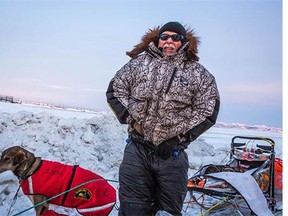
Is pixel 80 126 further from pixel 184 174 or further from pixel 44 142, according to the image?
pixel 184 174

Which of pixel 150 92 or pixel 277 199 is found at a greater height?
pixel 150 92

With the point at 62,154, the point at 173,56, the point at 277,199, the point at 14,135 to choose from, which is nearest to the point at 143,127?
the point at 173,56

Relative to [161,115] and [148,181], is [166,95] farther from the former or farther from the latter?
[148,181]

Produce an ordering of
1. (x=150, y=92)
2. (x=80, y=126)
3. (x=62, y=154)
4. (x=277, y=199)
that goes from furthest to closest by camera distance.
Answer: (x=80, y=126) < (x=62, y=154) < (x=277, y=199) < (x=150, y=92)

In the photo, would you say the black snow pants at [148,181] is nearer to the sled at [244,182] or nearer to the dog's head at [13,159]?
the dog's head at [13,159]

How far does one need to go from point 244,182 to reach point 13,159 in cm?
250

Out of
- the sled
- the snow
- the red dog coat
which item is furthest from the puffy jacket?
the snow

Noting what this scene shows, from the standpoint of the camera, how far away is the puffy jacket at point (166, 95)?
2326 millimetres

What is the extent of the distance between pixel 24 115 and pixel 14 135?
0.72 metres

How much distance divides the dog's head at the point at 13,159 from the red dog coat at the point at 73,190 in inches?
9.7

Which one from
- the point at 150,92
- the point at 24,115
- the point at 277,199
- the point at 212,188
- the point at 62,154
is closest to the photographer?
the point at 150,92

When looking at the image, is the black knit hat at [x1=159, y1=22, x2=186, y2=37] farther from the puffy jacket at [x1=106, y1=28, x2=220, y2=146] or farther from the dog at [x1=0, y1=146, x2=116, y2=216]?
the dog at [x1=0, y1=146, x2=116, y2=216]

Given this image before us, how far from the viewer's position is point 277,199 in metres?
4.66

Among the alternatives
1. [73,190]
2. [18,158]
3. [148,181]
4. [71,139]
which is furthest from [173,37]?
[71,139]
